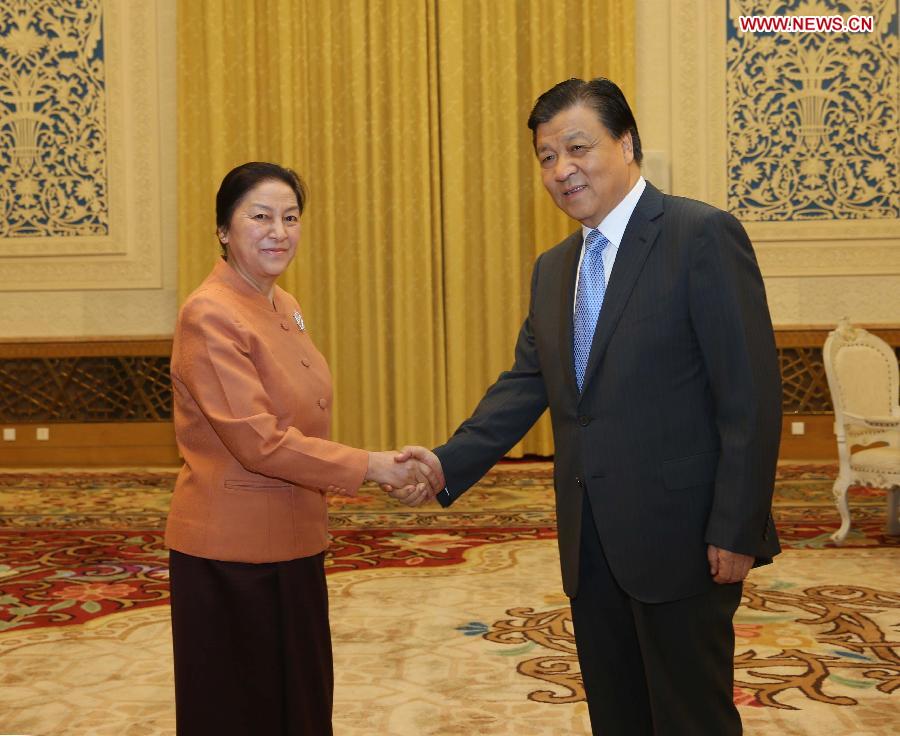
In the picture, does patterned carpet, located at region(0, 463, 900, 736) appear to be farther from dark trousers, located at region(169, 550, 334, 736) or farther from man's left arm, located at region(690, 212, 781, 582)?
man's left arm, located at region(690, 212, 781, 582)

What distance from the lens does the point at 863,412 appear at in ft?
18.4

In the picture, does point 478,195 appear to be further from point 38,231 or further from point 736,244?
point 736,244

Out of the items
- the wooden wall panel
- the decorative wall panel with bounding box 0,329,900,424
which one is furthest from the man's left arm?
the wooden wall panel

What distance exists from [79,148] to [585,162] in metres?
6.91

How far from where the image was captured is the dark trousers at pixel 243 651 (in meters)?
2.13

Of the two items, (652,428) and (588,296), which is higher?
(588,296)

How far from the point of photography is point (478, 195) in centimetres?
785

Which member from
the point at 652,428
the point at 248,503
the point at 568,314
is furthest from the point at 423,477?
the point at 652,428

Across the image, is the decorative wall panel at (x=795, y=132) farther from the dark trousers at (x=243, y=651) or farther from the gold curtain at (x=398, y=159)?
the dark trousers at (x=243, y=651)

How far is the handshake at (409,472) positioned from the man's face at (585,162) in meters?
0.76

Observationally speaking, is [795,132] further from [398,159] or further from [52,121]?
[52,121]

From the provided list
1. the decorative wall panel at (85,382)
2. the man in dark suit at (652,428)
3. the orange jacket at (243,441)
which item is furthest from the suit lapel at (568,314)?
the decorative wall panel at (85,382)

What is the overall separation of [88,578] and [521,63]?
16.2 ft

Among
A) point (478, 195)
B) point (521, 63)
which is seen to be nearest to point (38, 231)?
point (478, 195)
